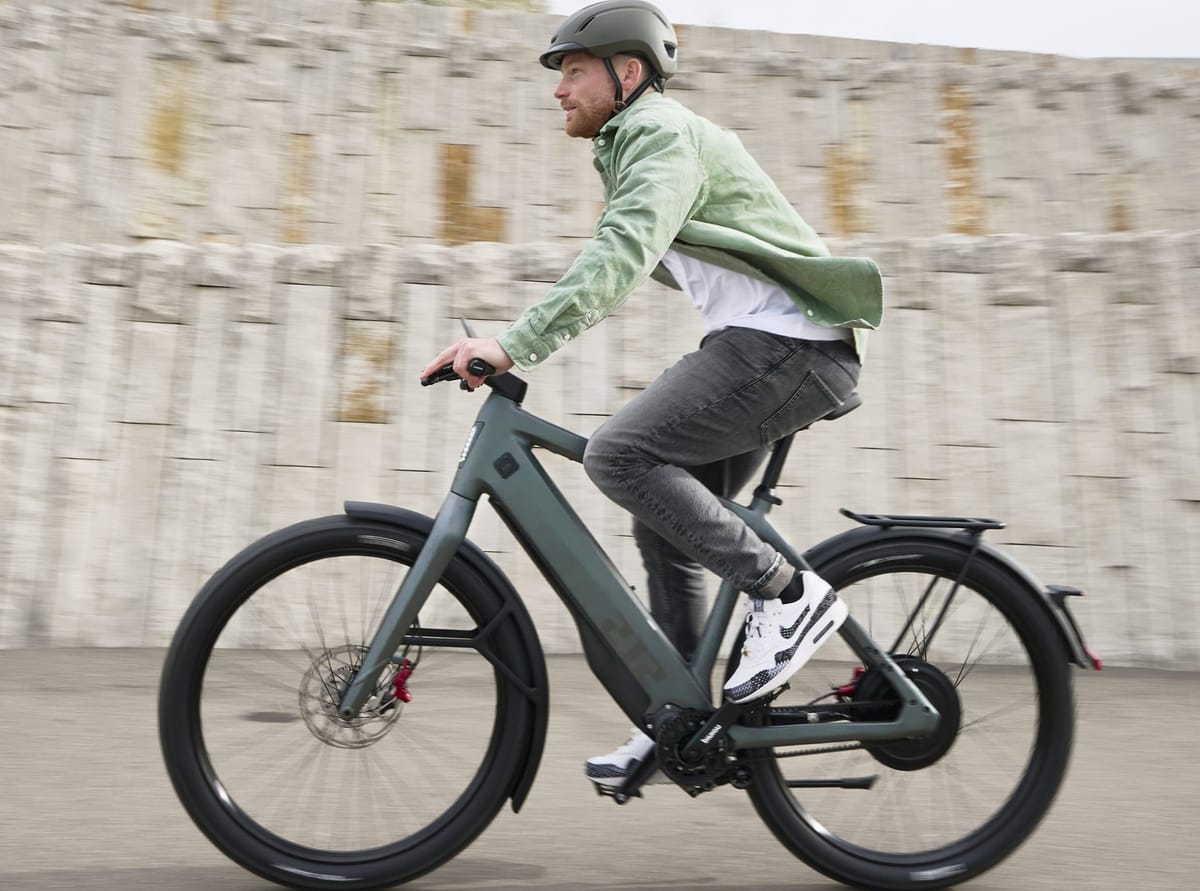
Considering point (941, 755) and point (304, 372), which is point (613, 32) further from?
point (304, 372)

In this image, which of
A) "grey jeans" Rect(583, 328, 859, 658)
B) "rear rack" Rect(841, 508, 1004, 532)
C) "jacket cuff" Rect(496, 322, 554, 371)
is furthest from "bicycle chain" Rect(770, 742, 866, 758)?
"jacket cuff" Rect(496, 322, 554, 371)

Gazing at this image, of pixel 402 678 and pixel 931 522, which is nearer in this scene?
pixel 402 678

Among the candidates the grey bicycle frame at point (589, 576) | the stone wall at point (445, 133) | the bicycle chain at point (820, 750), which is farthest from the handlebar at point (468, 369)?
the stone wall at point (445, 133)

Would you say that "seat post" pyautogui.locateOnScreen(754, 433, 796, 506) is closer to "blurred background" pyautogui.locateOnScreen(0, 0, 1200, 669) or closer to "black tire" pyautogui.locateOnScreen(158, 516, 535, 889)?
"black tire" pyautogui.locateOnScreen(158, 516, 535, 889)

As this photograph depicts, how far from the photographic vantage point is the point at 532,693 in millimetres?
3053

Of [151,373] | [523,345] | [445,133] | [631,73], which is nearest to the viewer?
[523,345]

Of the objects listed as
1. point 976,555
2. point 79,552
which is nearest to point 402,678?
point 976,555

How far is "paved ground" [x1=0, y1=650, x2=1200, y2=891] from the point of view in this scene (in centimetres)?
314

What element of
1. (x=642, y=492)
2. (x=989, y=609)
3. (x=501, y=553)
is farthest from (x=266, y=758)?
(x=501, y=553)

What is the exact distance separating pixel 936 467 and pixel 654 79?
3514mm

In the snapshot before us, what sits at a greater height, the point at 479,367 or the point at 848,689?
the point at 479,367

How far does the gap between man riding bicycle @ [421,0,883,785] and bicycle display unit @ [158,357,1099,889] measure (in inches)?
3.8

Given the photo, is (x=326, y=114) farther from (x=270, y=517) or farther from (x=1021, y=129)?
(x=1021, y=129)

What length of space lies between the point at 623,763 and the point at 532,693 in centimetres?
28
